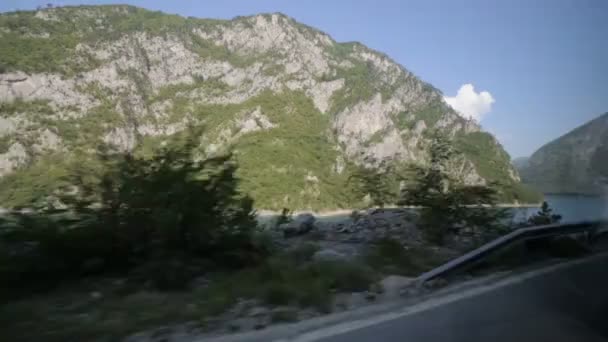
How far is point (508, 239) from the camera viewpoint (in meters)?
4.59

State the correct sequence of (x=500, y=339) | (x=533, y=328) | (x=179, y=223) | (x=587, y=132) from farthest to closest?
1. (x=587, y=132)
2. (x=179, y=223)
3. (x=533, y=328)
4. (x=500, y=339)

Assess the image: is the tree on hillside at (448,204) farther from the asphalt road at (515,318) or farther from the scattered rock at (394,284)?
the asphalt road at (515,318)

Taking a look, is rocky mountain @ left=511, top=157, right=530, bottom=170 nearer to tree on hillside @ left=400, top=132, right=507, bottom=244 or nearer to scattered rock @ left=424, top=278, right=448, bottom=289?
tree on hillside @ left=400, top=132, right=507, bottom=244

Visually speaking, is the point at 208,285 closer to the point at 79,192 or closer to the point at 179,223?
the point at 179,223

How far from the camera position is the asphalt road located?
266cm

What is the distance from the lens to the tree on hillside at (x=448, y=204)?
7113 millimetres

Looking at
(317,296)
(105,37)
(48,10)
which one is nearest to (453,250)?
(317,296)

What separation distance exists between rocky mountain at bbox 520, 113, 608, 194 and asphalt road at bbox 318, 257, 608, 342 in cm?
169

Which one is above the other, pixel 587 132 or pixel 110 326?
pixel 587 132

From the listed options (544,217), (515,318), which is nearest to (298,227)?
(544,217)

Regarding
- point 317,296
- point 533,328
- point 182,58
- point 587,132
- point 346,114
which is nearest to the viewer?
point 533,328

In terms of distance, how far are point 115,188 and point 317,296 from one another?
2.62 meters

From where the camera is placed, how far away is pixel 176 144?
5.14 meters

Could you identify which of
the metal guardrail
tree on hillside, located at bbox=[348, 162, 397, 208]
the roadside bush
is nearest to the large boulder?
tree on hillside, located at bbox=[348, 162, 397, 208]
